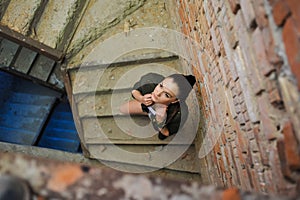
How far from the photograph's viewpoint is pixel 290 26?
69 cm

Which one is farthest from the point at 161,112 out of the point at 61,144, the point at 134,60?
the point at 61,144

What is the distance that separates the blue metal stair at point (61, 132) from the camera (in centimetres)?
365

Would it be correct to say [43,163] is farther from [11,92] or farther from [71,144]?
[11,92]

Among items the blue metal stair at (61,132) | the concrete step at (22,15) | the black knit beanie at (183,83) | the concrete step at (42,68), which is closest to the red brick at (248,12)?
the black knit beanie at (183,83)

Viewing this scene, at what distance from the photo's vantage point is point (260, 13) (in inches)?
33.4

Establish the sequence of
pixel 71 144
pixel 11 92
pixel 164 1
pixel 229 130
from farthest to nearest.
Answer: pixel 11 92, pixel 71 144, pixel 164 1, pixel 229 130

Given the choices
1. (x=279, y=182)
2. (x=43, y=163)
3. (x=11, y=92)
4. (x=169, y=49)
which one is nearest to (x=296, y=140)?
(x=279, y=182)

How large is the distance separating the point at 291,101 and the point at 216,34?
0.69 meters

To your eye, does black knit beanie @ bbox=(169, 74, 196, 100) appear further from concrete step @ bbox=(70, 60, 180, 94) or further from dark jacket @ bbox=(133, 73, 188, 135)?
concrete step @ bbox=(70, 60, 180, 94)

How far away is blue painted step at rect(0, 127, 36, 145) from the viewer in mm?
3653

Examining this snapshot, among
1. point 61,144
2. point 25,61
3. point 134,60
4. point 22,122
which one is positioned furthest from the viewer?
point 22,122

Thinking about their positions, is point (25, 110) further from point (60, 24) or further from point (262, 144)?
point (262, 144)

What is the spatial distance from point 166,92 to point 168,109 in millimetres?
171

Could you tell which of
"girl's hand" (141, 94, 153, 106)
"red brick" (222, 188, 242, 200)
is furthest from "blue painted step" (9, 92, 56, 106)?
"red brick" (222, 188, 242, 200)
